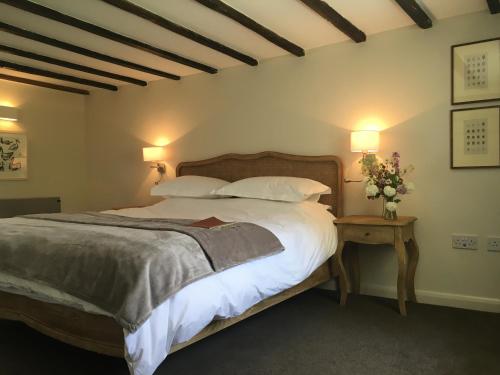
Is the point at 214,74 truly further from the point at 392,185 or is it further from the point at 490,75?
the point at 490,75

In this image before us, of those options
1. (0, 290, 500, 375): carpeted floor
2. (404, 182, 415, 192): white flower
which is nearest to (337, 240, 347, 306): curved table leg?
(0, 290, 500, 375): carpeted floor

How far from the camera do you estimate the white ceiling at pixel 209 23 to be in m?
2.87

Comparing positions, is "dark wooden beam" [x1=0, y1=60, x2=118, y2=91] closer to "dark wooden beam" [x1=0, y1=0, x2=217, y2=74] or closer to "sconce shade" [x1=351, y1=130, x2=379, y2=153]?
"dark wooden beam" [x1=0, y1=0, x2=217, y2=74]

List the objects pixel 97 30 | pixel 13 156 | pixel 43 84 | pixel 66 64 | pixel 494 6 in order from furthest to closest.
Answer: pixel 43 84, pixel 13 156, pixel 66 64, pixel 97 30, pixel 494 6

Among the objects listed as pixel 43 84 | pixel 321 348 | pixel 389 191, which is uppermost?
pixel 43 84

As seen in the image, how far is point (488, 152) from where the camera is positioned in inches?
118

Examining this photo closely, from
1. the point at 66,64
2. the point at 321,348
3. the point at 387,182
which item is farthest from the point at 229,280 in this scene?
the point at 66,64

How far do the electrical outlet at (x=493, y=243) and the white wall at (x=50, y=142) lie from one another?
451 cm

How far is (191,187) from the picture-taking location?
397cm

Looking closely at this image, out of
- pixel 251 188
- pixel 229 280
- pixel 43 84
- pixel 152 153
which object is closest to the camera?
pixel 229 280

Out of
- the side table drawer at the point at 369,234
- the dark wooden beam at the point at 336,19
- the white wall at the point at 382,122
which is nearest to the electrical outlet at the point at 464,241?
the white wall at the point at 382,122

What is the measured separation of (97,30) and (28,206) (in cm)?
256

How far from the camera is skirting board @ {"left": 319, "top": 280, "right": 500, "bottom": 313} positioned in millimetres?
3008

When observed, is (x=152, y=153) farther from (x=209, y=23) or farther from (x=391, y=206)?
(x=391, y=206)
